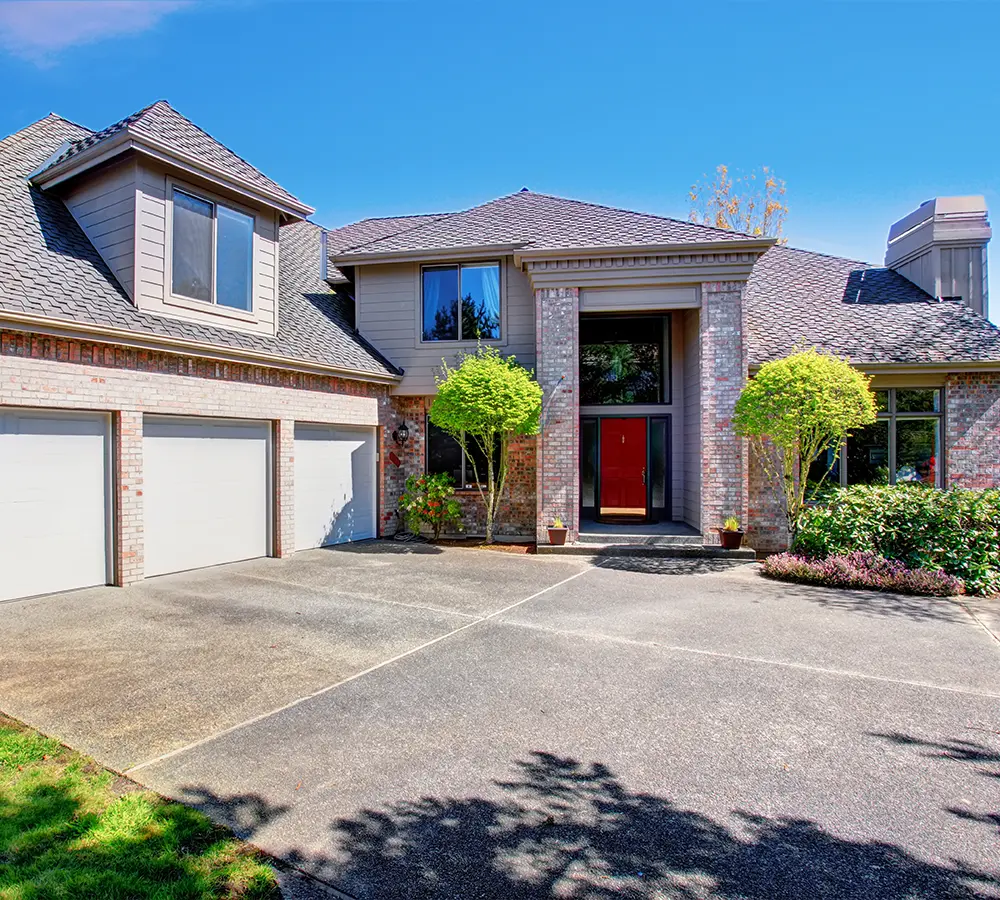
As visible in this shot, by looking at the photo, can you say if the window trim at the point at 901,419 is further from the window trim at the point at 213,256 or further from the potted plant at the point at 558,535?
the window trim at the point at 213,256

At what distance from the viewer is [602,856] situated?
2883 millimetres

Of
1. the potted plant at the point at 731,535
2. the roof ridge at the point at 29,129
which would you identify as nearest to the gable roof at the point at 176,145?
the roof ridge at the point at 29,129

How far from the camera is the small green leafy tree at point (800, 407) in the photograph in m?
9.35

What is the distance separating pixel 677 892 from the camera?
8.68ft

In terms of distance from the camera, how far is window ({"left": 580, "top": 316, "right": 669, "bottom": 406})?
13977 mm

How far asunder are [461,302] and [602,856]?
456 inches

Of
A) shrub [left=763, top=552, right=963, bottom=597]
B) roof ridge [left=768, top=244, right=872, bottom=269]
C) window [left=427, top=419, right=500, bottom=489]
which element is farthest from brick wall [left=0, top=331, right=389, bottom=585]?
roof ridge [left=768, top=244, right=872, bottom=269]

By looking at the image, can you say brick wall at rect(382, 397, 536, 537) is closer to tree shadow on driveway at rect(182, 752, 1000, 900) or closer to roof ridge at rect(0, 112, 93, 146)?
roof ridge at rect(0, 112, 93, 146)

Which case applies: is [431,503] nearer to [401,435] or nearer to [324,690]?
[401,435]

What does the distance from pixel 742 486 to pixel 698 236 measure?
16.0 feet

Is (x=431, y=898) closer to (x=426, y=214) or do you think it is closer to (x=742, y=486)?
(x=742, y=486)

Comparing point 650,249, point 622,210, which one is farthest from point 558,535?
point 622,210

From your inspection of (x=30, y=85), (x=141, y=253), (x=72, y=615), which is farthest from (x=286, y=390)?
(x=30, y=85)

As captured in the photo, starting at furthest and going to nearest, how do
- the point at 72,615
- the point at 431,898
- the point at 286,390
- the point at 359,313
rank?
the point at 359,313 → the point at 286,390 → the point at 72,615 → the point at 431,898
